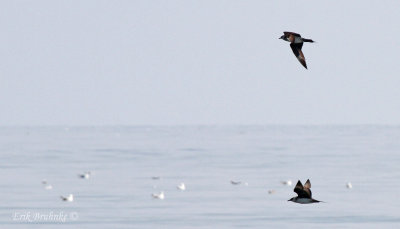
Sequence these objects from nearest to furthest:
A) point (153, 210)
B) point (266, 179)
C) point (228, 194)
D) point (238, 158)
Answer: point (153, 210), point (228, 194), point (266, 179), point (238, 158)

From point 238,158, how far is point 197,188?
23438 millimetres

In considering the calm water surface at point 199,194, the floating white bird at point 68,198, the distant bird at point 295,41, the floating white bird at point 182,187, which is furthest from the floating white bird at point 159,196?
the distant bird at point 295,41

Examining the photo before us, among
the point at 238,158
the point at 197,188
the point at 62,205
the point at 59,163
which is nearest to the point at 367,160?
the point at 238,158

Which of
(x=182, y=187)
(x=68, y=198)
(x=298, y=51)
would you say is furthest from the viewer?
(x=182, y=187)

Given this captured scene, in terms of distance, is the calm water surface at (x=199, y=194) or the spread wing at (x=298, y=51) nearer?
the spread wing at (x=298, y=51)

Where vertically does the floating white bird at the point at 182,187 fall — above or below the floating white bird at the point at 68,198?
above

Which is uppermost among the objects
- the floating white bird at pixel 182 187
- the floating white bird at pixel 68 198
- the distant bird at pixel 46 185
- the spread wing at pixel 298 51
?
the distant bird at pixel 46 185

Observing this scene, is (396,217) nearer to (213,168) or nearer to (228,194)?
(228,194)

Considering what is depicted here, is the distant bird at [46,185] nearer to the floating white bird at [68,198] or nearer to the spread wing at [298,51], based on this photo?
the floating white bird at [68,198]

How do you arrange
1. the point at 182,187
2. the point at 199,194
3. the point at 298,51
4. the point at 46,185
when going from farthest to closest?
1. the point at 46,185
2. the point at 182,187
3. the point at 199,194
4. the point at 298,51

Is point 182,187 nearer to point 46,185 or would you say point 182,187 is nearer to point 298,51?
point 46,185

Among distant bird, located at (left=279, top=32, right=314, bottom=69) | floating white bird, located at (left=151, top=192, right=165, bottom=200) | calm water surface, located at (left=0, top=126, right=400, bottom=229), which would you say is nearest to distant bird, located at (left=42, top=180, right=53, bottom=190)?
calm water surface, located at (left=0, top=126, right=400, bottom=229)

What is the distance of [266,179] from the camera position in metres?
44.8

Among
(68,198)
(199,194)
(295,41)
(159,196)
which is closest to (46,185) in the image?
(68,198)
